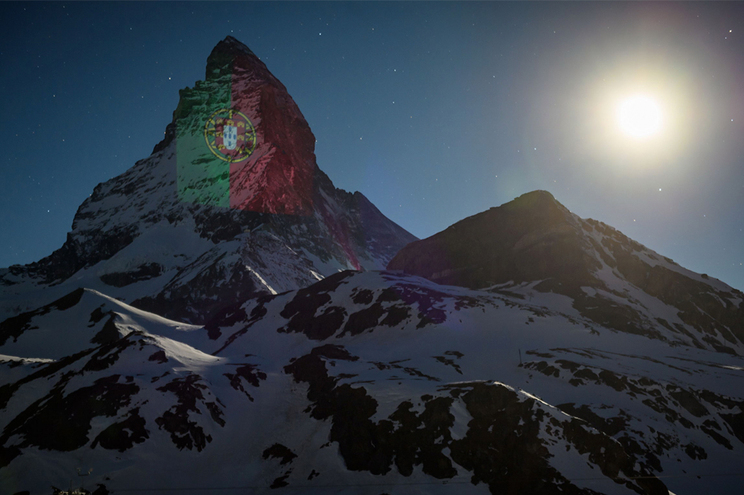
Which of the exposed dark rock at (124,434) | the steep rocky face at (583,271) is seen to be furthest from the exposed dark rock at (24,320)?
the steep rocky face at (583,271)

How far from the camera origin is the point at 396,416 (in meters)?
50.6

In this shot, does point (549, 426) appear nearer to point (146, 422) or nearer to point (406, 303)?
point (146, 422)

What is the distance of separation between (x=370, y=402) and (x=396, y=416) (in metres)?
4.19

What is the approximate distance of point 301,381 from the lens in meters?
66.6

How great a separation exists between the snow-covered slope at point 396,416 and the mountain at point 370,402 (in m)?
0.19

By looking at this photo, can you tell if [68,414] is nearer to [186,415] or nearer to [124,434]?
[124,434]

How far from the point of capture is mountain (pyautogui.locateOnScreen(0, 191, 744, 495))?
4441cm

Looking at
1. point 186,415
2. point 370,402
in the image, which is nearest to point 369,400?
point 370,402

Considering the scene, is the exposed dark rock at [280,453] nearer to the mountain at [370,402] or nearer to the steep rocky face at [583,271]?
the mountain at [370,402]

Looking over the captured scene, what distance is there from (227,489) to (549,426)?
31121 millimetres

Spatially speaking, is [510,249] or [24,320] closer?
[24,320]

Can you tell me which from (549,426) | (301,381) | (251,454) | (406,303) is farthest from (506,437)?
(406,303)

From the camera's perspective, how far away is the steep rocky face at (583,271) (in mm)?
125625

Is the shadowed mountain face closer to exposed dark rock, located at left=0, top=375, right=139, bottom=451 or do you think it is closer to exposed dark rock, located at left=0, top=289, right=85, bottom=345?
exposed dark rock, located at left=0, top=289, right=85, bottom=345
